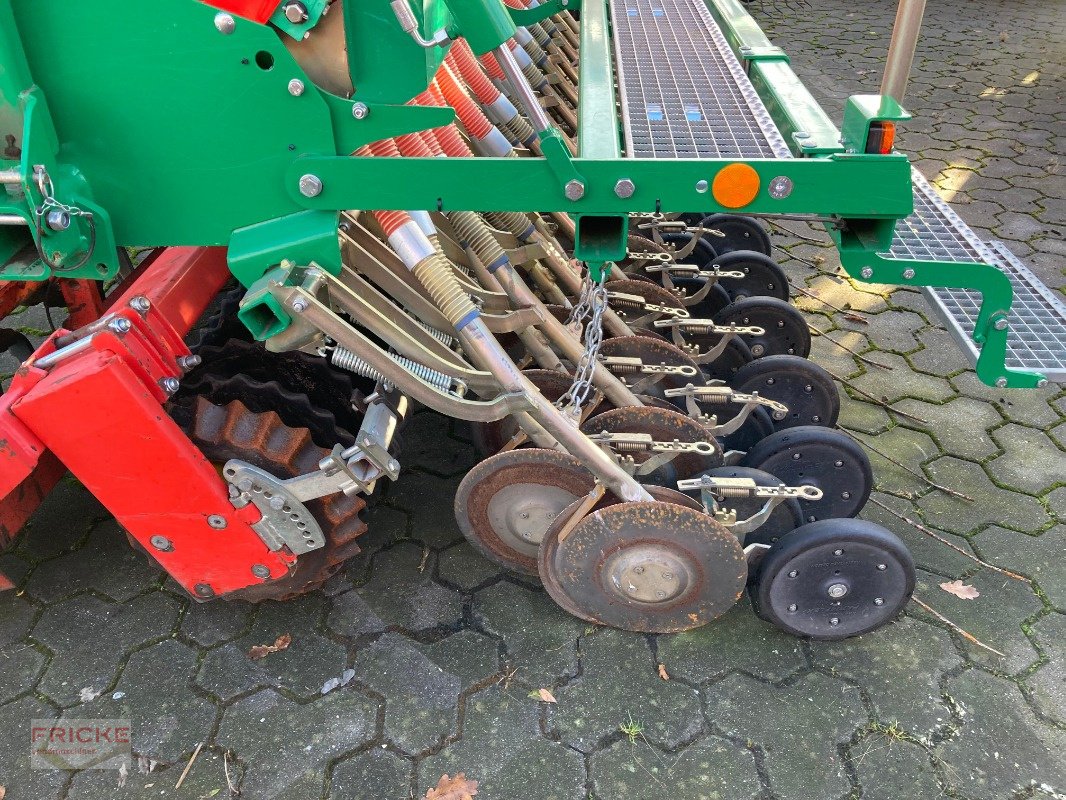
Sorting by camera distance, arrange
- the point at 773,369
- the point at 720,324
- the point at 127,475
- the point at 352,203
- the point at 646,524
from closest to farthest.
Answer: the point at 352,203 < the point at 127,475 < the point at 646,524 < the point at 773,369 < the point at 720,324

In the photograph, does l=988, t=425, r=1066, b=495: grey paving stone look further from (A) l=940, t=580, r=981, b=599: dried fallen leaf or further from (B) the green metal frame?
(B) the green metal frame

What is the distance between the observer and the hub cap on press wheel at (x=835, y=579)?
2219mm

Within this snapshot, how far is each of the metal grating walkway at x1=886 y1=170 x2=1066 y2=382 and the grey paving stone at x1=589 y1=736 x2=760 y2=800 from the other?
1311mm

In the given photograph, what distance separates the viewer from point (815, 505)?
8.70 feet

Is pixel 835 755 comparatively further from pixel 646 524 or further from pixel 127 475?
pixel 127 475

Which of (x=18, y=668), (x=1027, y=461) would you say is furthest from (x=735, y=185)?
(x=18, y=668)

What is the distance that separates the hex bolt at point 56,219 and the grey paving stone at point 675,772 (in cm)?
187

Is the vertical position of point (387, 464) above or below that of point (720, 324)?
above

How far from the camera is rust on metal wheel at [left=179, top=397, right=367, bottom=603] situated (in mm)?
2182

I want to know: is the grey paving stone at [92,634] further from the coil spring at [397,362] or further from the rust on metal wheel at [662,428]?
the rust on metal wheel at [662,428]

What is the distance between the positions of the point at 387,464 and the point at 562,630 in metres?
0.79

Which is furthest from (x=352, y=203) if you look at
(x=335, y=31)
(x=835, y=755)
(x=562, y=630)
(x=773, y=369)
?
(x=835, y=755)

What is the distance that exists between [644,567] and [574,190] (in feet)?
3.56

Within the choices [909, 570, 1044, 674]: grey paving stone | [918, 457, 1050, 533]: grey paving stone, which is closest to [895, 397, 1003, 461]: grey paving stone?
[918, 457, 1050, 533]: grey paving stone
